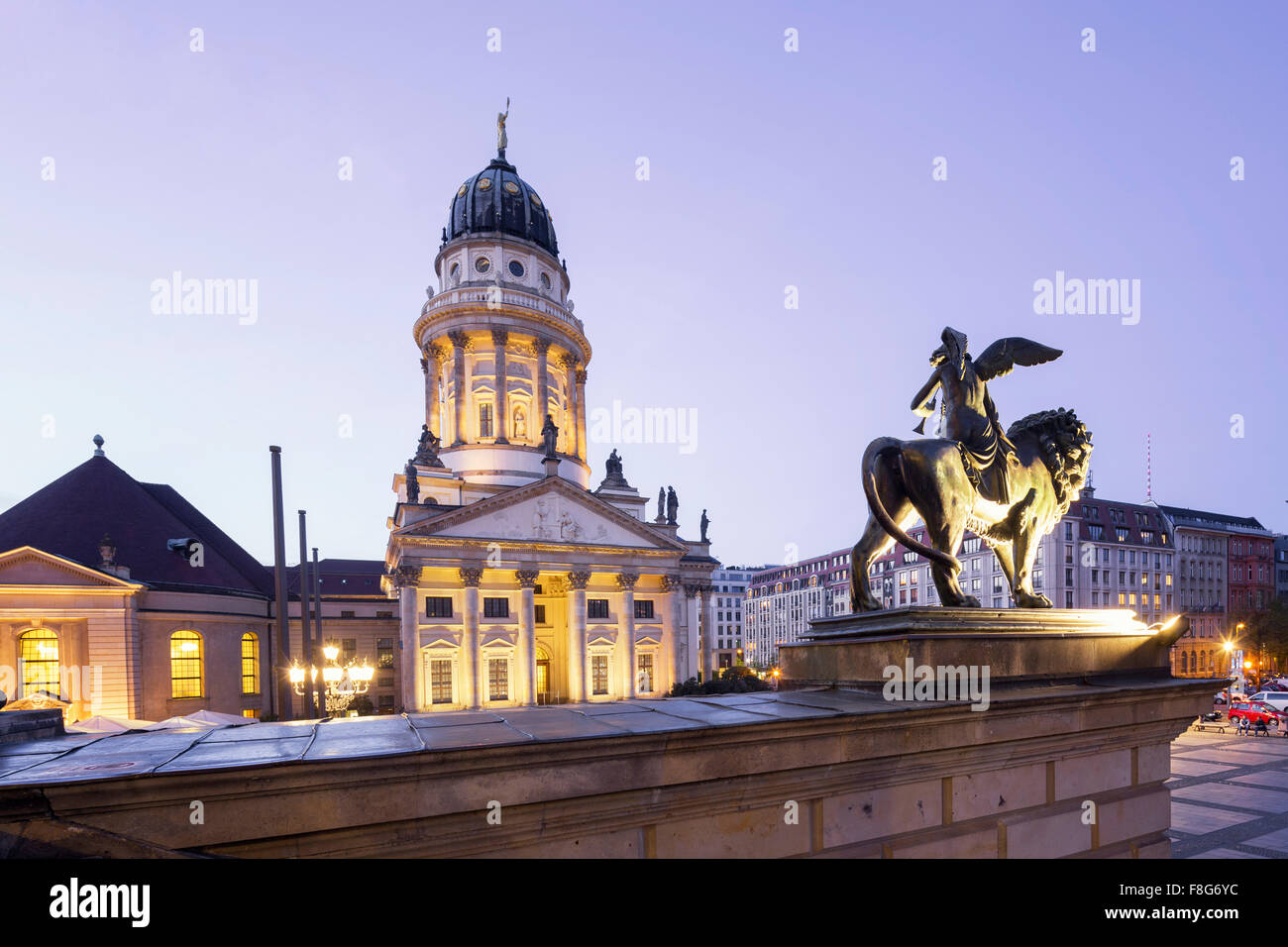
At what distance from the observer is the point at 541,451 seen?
5653 cm

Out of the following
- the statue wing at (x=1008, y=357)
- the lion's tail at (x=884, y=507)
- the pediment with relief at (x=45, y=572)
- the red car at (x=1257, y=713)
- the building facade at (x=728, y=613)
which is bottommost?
the building facade at (x=728, y=613)

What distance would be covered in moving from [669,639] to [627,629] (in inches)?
147

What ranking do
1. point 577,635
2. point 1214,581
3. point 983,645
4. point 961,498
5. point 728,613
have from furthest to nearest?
point 728,613
point 1214,581
point 577,635
point 961,498
point 983,645

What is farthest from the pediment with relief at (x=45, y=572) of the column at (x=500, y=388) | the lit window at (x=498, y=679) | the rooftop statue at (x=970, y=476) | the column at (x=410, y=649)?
the rooftop statue at (x=970, y=476)

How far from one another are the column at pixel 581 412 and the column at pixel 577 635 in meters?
17.9

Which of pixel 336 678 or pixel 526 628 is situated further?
pixel 526 628

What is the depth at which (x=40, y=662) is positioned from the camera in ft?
99.3

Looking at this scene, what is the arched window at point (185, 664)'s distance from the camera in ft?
113

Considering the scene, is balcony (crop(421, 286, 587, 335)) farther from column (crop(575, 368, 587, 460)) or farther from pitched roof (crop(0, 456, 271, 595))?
pitched roof (crop(0, 456, 271, 595))

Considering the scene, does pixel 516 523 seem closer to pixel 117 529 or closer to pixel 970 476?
pixel 117 529

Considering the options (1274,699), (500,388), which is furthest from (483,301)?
(1274,699)

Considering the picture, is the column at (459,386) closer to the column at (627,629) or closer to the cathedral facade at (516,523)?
the cathedral facade at (516,523)

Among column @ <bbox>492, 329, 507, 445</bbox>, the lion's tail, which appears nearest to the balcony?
column @ <bbox>492, 329, 507, 445</bbox>
